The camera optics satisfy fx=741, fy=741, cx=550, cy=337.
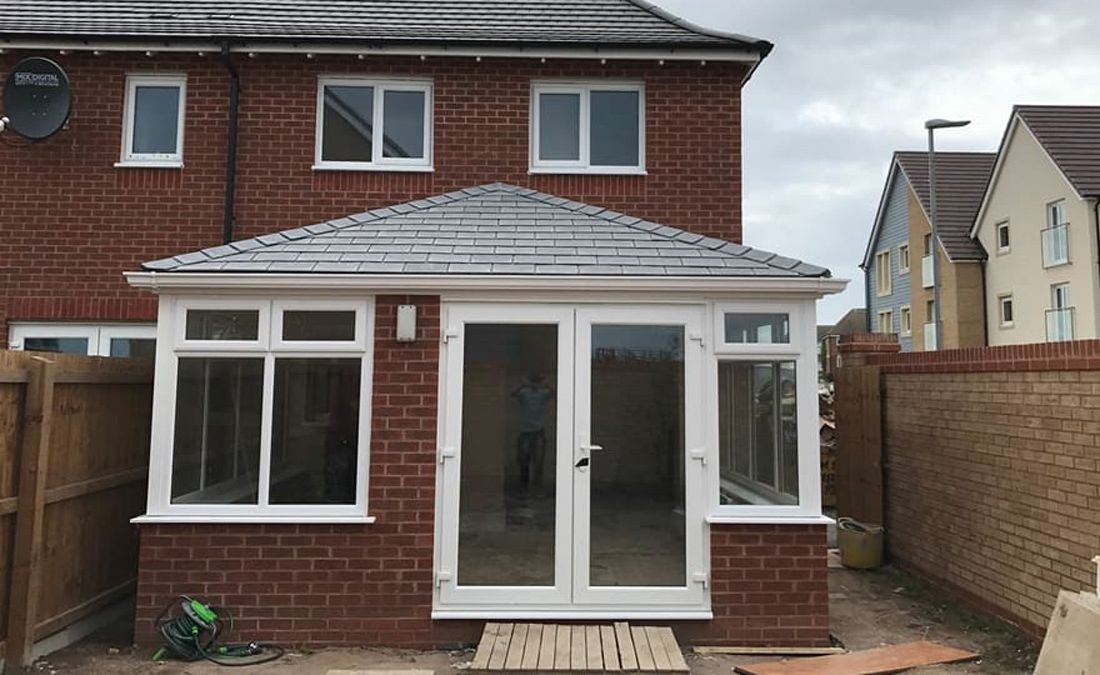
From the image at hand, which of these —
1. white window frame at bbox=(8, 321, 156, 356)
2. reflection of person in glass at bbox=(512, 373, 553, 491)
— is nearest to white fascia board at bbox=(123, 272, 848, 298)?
reflection of person in glass at bbox=(512, 373, 553, 491)

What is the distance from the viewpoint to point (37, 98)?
8734 millimetres

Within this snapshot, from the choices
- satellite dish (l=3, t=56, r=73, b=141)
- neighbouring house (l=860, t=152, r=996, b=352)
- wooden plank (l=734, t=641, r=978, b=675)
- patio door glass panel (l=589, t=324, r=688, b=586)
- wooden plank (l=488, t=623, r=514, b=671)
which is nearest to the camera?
wooden plank (l=488, t=623, r=514, b=671)

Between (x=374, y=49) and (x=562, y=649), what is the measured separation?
7.33 meters

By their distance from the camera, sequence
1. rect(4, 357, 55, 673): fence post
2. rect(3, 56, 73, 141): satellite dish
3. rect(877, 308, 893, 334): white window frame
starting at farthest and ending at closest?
rect(877, 308, 893, 334): white window frame → rect(3, 56, 73, 141): satellite dish → rect(4, 357, 55, 673): fence post

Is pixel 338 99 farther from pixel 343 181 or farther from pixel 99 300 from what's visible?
pixel 99 300

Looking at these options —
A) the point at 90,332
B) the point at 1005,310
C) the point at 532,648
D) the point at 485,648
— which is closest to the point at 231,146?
the point at 90,332

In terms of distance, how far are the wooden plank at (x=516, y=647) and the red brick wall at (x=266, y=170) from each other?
5.50 metres

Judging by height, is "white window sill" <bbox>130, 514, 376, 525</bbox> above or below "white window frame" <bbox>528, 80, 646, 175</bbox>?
below

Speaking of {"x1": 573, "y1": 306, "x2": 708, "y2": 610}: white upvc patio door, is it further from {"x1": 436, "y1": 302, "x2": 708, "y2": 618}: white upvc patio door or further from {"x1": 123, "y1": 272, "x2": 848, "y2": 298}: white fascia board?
{"x1": 123, "y1": 272, "x2": 848, "y2": 298}: white fascia board

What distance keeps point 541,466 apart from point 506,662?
4.74ft

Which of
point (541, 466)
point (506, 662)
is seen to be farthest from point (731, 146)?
point (506, 662)

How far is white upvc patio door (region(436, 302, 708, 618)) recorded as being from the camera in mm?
5641

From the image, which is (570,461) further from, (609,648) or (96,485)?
(96,485)

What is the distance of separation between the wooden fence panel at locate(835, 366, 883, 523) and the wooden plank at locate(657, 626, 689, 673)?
4404 mm
